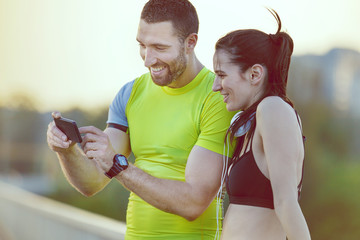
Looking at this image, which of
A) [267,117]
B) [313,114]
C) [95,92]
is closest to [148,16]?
[267,117]

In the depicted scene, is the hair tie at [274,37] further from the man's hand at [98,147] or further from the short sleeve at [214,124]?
the man's hand at [98,147]

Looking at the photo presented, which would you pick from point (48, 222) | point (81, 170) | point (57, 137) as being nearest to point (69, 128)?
point (57, 137)

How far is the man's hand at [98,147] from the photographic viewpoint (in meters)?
2.45

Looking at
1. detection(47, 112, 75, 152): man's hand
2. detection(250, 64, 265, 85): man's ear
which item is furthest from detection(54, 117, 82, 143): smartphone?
detection(250, 64, 265, 85): man's ear

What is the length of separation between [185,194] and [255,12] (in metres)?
3.39

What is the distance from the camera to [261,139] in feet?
6.76

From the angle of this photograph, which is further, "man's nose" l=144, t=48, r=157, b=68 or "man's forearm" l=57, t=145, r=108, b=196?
"man's forearm" l=57, t=145, r=108, b=196

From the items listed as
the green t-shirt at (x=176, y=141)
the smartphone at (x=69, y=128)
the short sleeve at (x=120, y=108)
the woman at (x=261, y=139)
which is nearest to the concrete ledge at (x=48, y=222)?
the short sleeve at (x=120, y=108)

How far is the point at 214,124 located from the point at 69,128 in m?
0.57

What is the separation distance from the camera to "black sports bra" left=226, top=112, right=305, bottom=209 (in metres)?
2.06

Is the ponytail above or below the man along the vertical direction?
above

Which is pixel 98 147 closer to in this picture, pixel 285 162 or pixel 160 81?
pixel 160 81

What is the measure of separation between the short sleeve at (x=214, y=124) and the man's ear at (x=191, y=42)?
0.24 metres

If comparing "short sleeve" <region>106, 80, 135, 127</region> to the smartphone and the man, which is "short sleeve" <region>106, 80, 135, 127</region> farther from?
the smartphone
